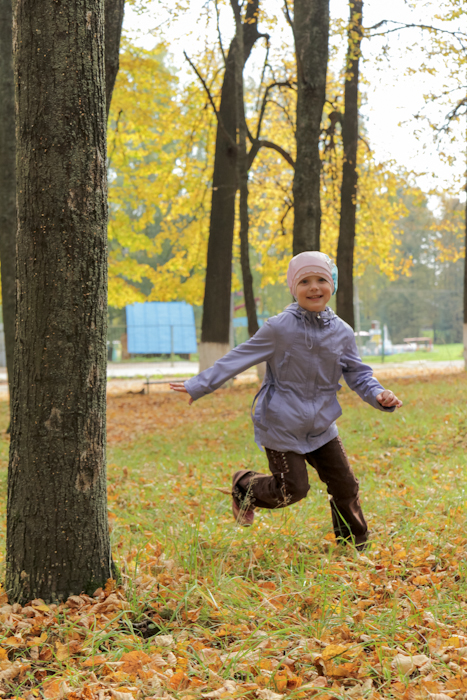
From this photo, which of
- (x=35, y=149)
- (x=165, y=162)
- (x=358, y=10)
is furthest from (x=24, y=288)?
(x=165, y=162)

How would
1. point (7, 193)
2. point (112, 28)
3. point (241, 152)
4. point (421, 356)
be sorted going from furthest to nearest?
point (421, 356), point (241, 152), point (7, 193), point (112, 28)

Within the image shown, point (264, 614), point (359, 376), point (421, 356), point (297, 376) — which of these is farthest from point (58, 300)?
point (421, 356)

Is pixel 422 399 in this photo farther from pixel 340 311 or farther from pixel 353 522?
pixel 353 522

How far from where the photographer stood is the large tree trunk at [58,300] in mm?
2816

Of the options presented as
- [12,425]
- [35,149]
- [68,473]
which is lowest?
[68,473]

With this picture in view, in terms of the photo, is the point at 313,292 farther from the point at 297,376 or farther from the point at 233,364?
the point at 233,364

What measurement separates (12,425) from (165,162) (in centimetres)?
1492

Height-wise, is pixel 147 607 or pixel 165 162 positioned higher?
pixel 165 162

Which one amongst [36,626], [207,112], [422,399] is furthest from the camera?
[207,112]

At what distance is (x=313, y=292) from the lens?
362cm

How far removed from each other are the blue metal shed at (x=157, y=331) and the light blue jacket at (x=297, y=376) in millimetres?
28721

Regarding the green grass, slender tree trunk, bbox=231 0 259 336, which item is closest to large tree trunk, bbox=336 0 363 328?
slender tree trunk, bbox=231 0 259 336

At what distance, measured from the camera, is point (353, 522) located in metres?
3.82

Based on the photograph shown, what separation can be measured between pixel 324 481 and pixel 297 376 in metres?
0.67
